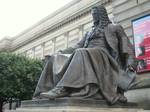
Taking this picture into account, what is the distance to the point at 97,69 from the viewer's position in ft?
19.4

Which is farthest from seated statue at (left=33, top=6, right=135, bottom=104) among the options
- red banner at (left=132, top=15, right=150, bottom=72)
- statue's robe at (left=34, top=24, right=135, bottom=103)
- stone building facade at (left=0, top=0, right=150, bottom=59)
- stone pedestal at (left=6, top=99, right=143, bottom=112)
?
stone building facade at (left=0, top=0, right=150, bottom=59)

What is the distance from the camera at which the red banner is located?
11.4 m

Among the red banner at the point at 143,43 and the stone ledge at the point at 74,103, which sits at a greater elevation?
the red banner at the point at 143,43

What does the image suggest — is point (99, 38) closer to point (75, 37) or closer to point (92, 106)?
point (92, 106)

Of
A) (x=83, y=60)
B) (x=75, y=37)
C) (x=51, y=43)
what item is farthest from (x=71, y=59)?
(x=51, y=43)

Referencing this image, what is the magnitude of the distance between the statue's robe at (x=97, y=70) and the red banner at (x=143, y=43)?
16.1 ft

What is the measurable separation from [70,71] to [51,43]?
2744cm

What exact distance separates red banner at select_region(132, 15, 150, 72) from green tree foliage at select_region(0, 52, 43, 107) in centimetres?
1232

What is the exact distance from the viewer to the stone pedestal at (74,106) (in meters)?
5.09

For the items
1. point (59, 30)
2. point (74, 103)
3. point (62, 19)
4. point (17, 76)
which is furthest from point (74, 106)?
point (59, 30)

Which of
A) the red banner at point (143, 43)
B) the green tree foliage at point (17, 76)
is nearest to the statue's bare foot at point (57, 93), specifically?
the red banner at point (143, 43)

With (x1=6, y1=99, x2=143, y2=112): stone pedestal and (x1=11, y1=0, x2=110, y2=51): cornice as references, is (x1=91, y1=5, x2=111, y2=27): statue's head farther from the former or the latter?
(x1=11, y1=0, x2=110, y2=51): cornice

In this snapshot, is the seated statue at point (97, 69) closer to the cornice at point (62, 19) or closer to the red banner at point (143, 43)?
the red banner at point (143, 43)

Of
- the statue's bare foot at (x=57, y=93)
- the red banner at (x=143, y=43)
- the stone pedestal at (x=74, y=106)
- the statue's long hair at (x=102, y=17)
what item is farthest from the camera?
the red banner at (x=143, y=43)
